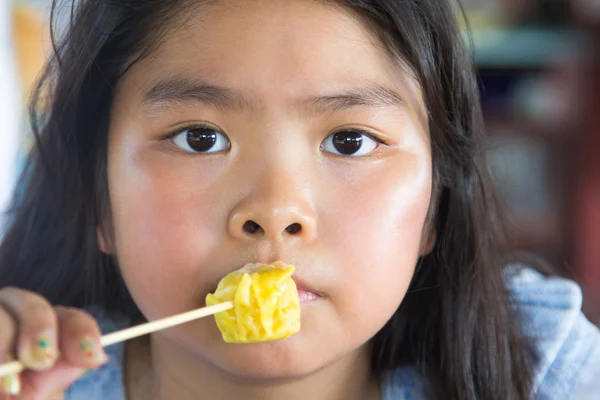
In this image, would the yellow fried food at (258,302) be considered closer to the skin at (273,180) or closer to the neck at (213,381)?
the skin at (273,180)

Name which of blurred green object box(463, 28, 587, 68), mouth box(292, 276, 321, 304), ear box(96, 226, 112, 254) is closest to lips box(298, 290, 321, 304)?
mouth box(292, 276, 321, 304)

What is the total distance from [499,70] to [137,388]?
84.5 inches

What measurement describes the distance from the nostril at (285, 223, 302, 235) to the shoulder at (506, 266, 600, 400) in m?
0.52

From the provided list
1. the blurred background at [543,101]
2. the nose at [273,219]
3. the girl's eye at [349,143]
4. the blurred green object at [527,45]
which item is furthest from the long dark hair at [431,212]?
the blurred green object at [527,45]

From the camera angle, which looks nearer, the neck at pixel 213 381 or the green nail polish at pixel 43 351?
the green nail polish at pixel 43 351

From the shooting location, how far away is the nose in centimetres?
84

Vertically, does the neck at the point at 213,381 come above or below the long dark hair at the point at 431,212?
below

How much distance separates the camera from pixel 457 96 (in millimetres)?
1071

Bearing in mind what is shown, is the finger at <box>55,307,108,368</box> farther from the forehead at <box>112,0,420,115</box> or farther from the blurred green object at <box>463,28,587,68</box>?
the blurred green object at <box>463,28,587,68</box>

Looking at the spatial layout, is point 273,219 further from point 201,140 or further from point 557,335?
point 557,335

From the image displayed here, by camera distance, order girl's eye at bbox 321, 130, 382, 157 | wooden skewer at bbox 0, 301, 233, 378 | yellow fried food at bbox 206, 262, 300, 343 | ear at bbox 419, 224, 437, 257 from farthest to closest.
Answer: ear at bbox 419, 224, 437, 257 → girl's eye at bbox 321, 130, 382, 157 → yellow fried food at bbox 206, 262, 300, 343 → wooden skewer at bbox 0, 301, 233, 378

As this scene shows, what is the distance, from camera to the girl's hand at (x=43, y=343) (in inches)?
26.4

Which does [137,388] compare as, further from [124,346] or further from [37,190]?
[37,190]

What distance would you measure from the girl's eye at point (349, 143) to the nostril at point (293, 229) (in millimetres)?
116
